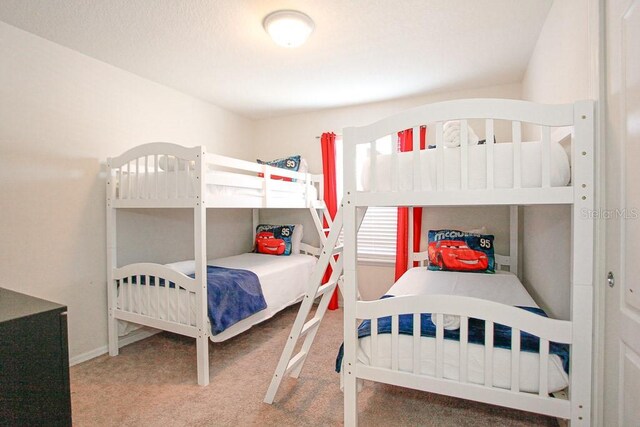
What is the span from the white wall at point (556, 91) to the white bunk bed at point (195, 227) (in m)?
1.99

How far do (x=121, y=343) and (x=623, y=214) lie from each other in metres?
3.23

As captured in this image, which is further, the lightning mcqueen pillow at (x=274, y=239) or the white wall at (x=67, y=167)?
the lightning mcqueen pillow at (x=274, y=239)

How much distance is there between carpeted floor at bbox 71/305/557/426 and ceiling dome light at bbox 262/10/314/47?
220 centimetres

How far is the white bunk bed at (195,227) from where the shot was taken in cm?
208

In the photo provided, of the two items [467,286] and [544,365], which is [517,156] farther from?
[467,286]

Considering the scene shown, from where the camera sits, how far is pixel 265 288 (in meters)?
2.69

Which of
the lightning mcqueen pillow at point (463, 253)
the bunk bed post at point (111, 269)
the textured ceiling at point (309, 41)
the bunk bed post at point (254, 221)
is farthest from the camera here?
the bunk bed post at point (254, 221)

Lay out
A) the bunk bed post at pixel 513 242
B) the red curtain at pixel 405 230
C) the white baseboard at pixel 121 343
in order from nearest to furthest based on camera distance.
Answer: the white baseboard at pixel 121 343 → the bunk bed post at pixel 513 242 → the red curtain at pixel 405 230

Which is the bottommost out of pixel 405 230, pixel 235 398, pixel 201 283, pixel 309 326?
pixel 235 398

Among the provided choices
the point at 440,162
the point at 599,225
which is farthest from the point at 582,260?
the point at 440,162

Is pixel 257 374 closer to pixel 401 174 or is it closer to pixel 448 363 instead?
pixel 448 363

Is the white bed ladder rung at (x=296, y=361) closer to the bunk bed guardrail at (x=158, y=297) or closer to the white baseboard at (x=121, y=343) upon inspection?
the bunk bed guardrail at (x=158, y=297)

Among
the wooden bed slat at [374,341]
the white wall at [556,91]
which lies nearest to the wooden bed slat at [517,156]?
the white wall at [556,91]

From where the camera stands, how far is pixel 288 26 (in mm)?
1976
